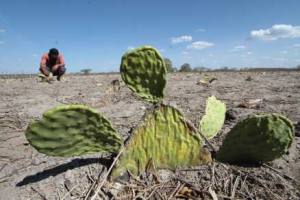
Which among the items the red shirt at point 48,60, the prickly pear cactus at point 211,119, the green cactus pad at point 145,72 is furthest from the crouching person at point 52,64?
the green cactus pad at point 145,72

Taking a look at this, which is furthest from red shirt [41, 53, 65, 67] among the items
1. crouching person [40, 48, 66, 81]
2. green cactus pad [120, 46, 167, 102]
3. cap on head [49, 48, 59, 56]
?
green cactus pad [120, 46, 167, 102]

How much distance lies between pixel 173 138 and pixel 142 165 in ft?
0.66

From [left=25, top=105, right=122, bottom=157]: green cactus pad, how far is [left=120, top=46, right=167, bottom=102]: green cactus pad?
0.25 meters

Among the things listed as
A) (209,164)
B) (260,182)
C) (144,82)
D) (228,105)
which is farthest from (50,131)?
(228,105)

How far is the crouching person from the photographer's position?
23.0ft

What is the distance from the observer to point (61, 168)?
1536mm

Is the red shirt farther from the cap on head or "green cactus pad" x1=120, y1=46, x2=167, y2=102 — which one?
"green cactus pad" x1=120, y1=46, x2=167, y2=102

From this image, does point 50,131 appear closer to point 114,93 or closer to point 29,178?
point 29,178

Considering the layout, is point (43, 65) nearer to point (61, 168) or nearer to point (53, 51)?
point (53, 51)

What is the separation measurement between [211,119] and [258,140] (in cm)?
43

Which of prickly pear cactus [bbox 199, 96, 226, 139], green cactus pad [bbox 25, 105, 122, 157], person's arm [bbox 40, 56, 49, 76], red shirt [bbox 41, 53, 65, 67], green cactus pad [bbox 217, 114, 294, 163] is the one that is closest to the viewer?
green cactus pad [bbox 25, 105, 122, 157]

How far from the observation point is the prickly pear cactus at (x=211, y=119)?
5.91 ft

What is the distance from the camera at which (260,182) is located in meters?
1.36

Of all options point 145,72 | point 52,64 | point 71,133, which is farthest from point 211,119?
point 52,64
